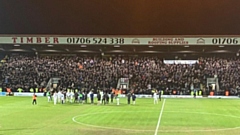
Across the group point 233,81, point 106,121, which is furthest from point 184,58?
point 106,121

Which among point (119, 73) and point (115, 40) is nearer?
point (115, 40)

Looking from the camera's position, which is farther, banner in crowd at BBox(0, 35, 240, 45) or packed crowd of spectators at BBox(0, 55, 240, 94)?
packed crowd of spectators at BBox(0, 55, 240, 94)

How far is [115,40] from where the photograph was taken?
183ft

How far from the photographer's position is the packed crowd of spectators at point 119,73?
56375 millimetres

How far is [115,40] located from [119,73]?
642 cm

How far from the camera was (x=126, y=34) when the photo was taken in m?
55.0

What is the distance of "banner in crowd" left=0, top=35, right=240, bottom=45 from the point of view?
180 feet

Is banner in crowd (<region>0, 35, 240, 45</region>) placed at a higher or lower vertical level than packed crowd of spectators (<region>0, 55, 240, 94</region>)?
higher

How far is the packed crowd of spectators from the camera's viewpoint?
56375 mm

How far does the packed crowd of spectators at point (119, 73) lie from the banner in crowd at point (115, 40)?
5050 mm

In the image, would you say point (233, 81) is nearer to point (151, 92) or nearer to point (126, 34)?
point (151, 92)

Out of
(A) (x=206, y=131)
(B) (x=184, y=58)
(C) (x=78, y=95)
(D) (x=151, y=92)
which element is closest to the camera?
(A) (x=206, y=131)

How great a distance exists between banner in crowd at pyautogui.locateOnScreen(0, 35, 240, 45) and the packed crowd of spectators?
199 inches

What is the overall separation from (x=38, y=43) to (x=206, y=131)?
138ft
